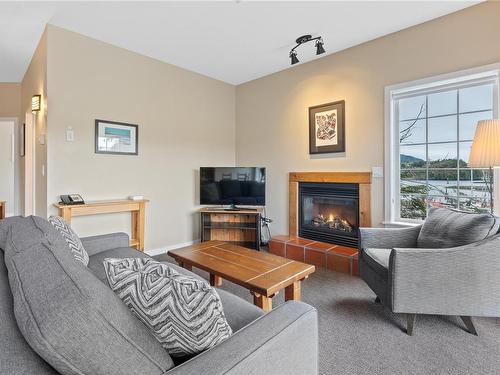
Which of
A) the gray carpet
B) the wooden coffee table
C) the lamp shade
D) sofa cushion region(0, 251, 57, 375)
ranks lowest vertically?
the gray carpet

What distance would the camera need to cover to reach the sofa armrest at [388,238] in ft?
7.78

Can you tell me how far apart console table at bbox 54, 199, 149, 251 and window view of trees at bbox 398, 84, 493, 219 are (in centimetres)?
297

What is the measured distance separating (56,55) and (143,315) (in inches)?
123

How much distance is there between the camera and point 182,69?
392 centimetres

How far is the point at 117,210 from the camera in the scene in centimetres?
303

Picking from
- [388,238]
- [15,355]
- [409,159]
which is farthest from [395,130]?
[15,355]

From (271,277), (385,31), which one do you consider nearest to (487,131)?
(385,31)

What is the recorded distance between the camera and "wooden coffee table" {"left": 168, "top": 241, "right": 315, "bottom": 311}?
1.74 metres

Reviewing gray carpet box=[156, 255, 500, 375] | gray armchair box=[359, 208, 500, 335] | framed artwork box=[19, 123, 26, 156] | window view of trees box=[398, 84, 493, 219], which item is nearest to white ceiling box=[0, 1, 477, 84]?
window view of trees box=[398, 84, 493, 219]

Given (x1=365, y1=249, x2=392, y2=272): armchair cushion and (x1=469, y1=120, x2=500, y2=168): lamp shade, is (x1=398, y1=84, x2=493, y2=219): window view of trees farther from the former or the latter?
(x1=365, y1=249, x2=392, y2=272): armchair cushion

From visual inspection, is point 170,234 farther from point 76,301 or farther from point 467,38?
point 467,38

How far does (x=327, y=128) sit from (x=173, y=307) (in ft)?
10.5

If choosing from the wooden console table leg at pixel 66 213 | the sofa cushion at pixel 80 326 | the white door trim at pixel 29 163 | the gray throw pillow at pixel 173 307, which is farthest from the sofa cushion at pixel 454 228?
the white door trim at pixel 29 163

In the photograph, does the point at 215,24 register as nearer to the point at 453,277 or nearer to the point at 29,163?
the point at 453,277
